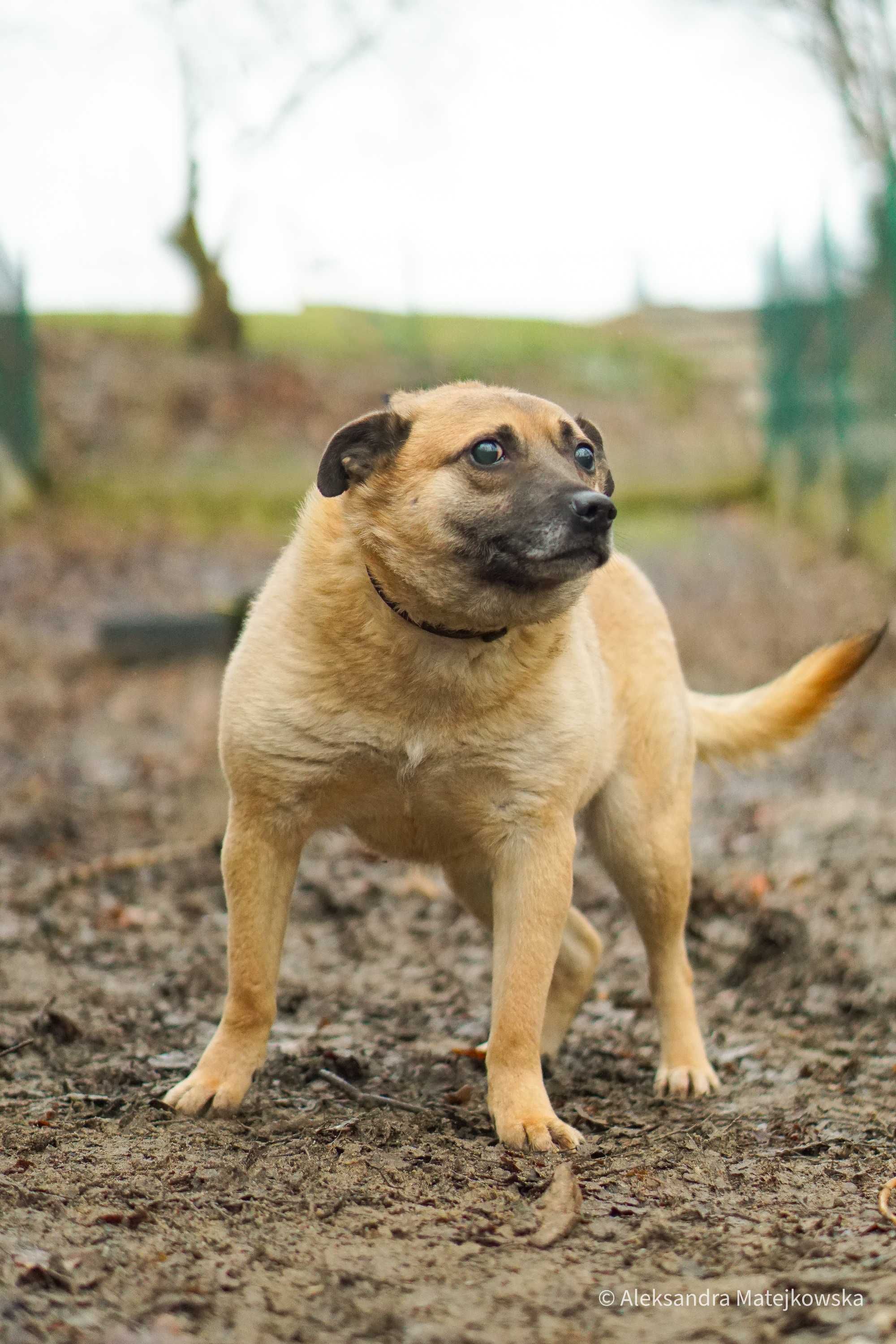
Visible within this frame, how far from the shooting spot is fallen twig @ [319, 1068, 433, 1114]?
4.00m

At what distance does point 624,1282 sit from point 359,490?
212cm

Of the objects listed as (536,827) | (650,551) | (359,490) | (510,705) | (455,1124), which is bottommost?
(650,551)

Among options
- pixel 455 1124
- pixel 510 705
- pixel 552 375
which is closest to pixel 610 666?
pixel 510 705

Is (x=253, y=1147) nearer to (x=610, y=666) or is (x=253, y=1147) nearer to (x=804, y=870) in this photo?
(x=610, y=666)

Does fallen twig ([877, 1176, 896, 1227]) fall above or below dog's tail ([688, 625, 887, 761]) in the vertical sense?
below

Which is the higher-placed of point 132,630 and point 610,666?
point 610,666

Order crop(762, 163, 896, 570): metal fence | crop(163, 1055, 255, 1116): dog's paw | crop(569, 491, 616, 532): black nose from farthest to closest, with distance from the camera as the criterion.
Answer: crop(762, 163, 896, 570): metal fence → crop(163, 1055, 255, 1116): dog's paw → crop(569, 491, 616, 532): black nose

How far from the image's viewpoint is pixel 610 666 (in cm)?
459

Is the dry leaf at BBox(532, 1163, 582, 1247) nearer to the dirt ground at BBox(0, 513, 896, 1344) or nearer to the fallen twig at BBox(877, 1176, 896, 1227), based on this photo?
the dirt ground at BBox(0, 513, 896, 1344)

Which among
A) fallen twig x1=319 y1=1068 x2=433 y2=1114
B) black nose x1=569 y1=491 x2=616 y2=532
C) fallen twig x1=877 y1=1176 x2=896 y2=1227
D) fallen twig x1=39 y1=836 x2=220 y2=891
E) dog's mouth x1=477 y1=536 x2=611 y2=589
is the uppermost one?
black nose x1=569 y1=491 x2=616 y2=532

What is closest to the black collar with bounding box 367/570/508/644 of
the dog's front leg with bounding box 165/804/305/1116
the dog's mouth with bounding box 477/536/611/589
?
the dog's mouth with bounding box 477/536/611/589

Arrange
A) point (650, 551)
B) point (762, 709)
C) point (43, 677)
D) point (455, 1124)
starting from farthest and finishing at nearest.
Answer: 1. point (650, 551)
2. point (43, 677)
3. point (762, 709)
4. point (455, 1124)

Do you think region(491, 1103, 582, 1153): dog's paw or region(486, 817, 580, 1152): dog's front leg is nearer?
region(491, 1103, 582, 1153): dog's paw

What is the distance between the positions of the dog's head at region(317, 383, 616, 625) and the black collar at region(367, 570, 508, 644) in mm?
27
